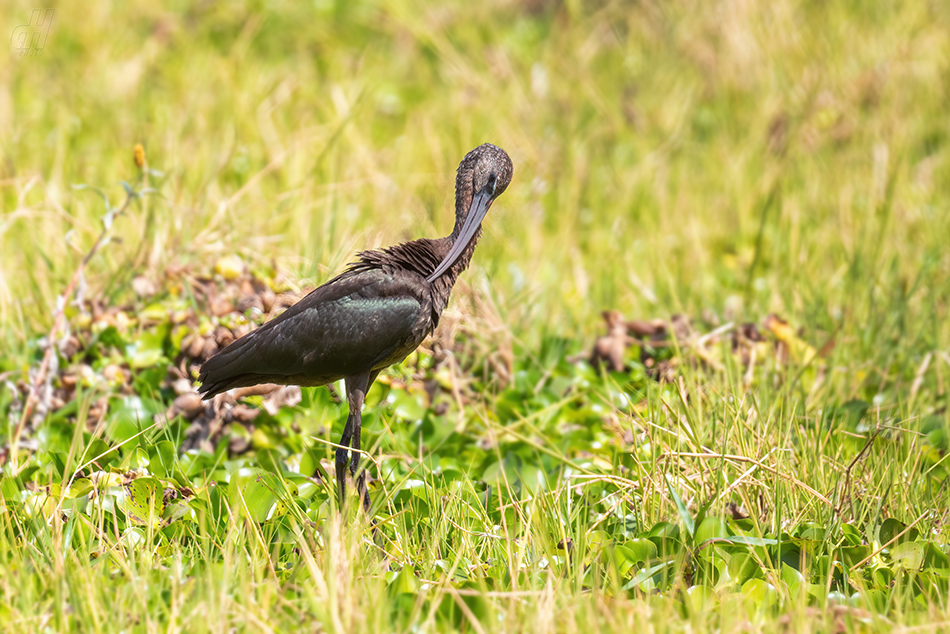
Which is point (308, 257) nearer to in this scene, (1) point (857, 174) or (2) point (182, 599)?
(2) point (182, 599)

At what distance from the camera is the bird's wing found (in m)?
3.04

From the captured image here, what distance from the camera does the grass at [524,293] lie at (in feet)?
8.68

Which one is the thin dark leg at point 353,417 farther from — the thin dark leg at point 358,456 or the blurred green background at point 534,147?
the blurred green background at point 534,147

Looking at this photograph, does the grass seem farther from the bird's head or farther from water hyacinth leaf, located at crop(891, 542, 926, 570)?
the bird's head

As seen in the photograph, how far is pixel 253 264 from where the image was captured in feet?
14.3

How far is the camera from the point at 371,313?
3027 mm

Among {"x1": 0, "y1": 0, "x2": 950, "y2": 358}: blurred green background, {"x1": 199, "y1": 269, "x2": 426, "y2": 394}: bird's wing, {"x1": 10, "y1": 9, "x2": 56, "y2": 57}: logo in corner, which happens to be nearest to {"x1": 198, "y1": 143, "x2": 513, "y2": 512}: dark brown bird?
{"x1": 199, "y1": 269, "x2": 426, "y2": 394}: bird's wing

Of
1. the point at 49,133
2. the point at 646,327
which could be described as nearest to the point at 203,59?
the point at 49,133

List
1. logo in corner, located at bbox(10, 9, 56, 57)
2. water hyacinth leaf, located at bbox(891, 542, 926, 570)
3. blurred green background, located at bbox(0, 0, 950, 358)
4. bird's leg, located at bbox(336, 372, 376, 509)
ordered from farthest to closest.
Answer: logo in corner, located at bbox(10, 9, 56, 57) < blurred green background, located at bbox(0, 0, 950, 358) < bird's leg, located at bbox(336, 372, 376, 509) < water hyacinth leaf, located at bbox(891, 542, 926, 570)

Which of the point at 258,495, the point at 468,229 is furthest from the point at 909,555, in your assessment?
the point at 258,495

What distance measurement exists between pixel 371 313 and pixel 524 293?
Result: 1711 mm

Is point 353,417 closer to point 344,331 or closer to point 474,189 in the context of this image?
point 344,331

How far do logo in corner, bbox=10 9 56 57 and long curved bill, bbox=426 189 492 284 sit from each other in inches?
186

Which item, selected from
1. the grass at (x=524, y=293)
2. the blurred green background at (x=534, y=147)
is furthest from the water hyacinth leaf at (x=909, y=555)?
the blurred green background at (x=534, y=147)
